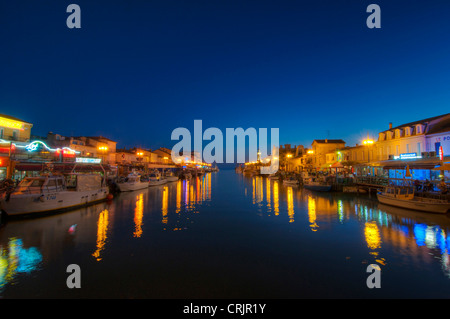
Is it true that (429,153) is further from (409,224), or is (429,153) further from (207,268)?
(207,268)

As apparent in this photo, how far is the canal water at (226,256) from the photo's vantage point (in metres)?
7.52

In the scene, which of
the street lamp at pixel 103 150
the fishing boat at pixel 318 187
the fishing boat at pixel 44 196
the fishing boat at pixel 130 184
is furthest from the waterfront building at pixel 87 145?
the fishing boat at pixel 318 187

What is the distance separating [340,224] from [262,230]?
6.31 metres

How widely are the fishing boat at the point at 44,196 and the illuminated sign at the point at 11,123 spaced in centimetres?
1803

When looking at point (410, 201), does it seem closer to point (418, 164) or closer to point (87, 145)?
point (418, 164)

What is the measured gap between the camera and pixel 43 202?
18.3 meters

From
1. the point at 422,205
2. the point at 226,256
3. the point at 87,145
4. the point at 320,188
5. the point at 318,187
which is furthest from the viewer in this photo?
the point at 87,145

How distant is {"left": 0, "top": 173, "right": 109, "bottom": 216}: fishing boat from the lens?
17047 millimetres

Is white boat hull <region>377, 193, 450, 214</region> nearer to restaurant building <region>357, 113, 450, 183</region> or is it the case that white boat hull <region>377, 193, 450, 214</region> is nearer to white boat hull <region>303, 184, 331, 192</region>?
restaurant building <region>357, 113, 450, 183</region>

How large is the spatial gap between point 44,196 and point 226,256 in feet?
56.7

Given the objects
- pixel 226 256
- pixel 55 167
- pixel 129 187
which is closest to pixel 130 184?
pixel 129 187

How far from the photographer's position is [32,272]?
8641 millimetres

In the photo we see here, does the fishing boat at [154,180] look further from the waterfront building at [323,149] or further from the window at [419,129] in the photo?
the window at [419,129]

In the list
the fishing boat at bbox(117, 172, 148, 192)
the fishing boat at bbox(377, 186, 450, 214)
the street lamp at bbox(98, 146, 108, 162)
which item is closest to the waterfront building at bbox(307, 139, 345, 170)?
the fishing boat at bbox(377, 186, 450, 214)
